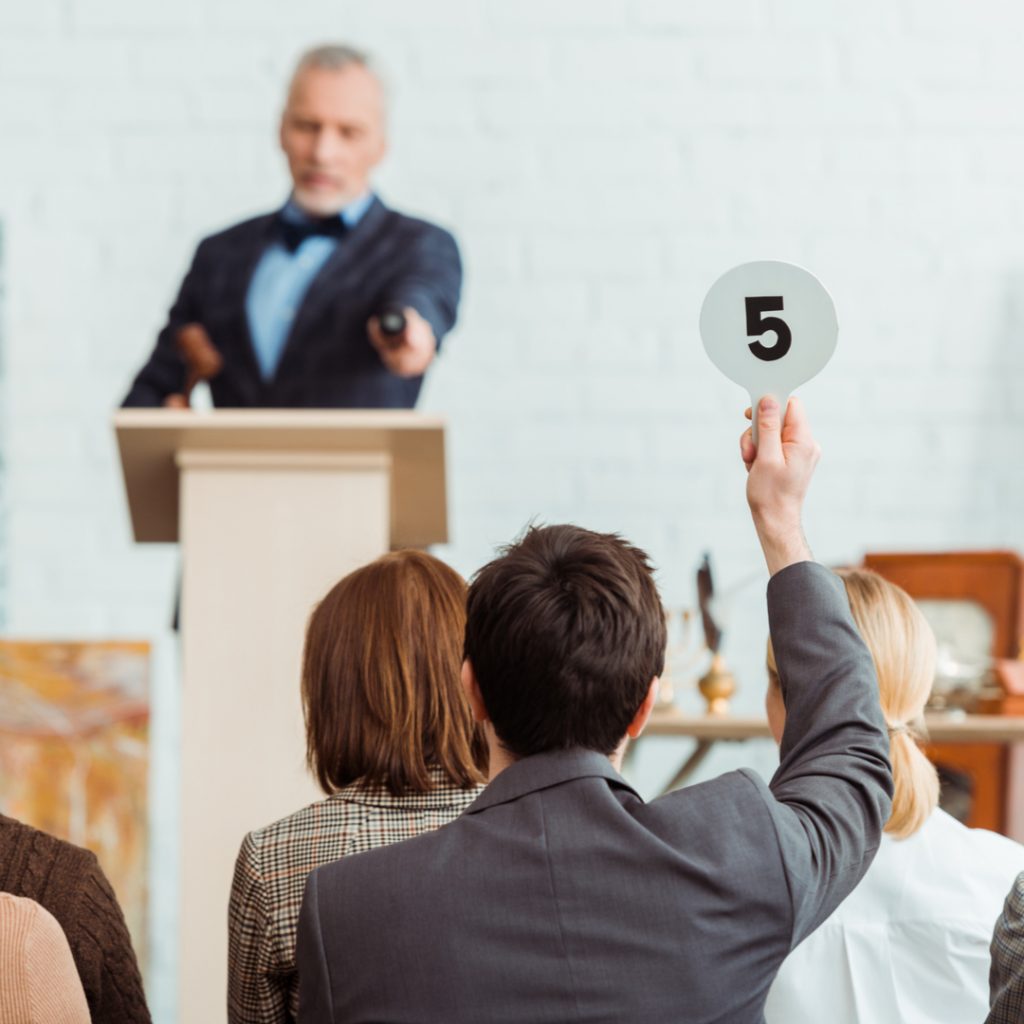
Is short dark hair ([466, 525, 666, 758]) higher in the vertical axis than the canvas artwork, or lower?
higher

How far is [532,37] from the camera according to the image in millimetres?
3121

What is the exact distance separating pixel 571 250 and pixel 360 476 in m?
1.47

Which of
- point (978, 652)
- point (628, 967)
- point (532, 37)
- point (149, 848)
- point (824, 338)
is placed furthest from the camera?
point (532, 37)

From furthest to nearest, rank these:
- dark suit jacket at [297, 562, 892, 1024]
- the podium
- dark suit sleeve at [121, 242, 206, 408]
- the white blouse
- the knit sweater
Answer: dark suit sleeve at [121, 242, 206, 408]
the podium
the white blouse
the knit sweater
dark suit jacket at [297, 562, 892, 1024]

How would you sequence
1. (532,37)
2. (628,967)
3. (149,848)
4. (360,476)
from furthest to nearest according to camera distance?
(532,37) → (149,848) → (360,476) → (628,967)

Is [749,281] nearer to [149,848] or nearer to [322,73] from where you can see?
[322,73]

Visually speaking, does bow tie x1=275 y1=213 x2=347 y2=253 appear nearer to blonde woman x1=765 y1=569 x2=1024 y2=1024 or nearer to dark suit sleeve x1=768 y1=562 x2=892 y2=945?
blonde woman x1=765 y1=569 x2=1024 y2=1024

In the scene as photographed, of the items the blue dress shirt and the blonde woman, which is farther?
the blue dress shirt

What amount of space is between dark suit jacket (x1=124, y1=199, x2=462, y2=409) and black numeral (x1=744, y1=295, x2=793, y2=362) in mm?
1781

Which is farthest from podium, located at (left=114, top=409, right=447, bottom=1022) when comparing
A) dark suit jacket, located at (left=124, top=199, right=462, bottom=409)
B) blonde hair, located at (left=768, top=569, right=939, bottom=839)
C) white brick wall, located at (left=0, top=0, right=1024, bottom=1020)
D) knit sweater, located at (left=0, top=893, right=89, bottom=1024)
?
white brick wall, located at (left=0, top=0, right=1024, bottom=1020)

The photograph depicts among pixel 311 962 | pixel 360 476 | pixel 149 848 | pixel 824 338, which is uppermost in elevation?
pixel 824 338

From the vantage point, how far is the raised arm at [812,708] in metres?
0.81

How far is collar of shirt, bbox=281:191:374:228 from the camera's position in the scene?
2873 mm

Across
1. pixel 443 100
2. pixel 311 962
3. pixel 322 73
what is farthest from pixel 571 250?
pixel 311 962
